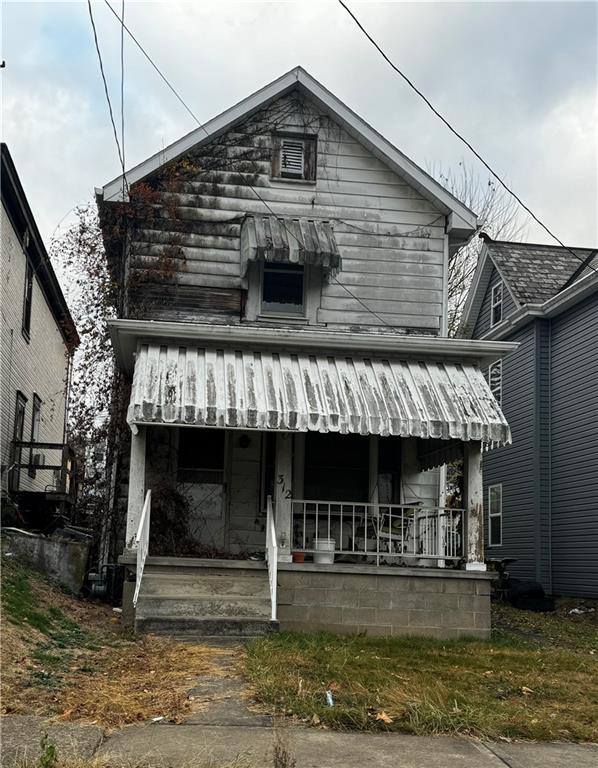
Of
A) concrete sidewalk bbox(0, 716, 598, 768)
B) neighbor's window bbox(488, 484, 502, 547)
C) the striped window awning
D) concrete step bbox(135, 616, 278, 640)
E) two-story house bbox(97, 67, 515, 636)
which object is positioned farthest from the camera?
neighbor's window bbox(488, 484, 502, 547)

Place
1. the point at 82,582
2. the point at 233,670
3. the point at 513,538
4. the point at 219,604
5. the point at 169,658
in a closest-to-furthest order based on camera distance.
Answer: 1. the point at 233,670
2. the point at 169,658
3. the point at 219,604
4. the point at 82,582
5. the point at 513,538

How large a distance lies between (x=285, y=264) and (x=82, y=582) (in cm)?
607

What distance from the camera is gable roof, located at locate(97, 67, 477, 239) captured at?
14.6m

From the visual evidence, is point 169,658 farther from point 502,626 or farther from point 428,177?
point 428,177

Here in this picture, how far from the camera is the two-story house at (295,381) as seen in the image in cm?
1102

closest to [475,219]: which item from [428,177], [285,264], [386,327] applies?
[428,177]

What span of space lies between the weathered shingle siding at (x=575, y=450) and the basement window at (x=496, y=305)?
3019mm

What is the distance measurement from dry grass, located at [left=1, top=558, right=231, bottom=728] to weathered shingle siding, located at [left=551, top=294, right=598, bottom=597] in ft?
35.3

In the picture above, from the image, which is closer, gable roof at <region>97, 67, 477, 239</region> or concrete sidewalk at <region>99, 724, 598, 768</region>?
concrete sidewalk at <region>99, 724, 598, 768</region>

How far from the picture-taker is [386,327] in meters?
14.6

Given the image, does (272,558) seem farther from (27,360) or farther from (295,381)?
(27,360)

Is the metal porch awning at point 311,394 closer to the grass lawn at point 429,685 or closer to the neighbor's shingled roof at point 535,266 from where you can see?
the grass lawn at point 429,685

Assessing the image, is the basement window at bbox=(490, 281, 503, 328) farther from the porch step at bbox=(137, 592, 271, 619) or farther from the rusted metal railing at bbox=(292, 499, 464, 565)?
the porch step at bbox=(137, 592, 271, 619)

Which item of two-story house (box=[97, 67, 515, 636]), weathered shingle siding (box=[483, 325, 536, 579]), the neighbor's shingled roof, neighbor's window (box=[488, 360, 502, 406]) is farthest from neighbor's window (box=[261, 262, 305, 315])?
neighbor's window (box=[488, 360, 502, 406])
